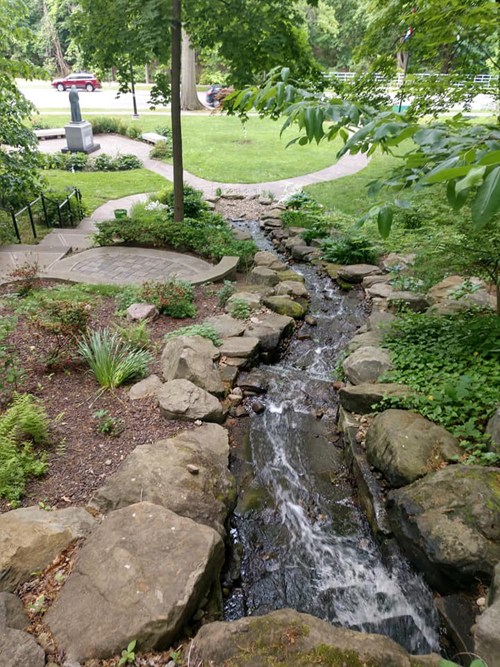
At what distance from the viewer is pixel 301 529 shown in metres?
3.74

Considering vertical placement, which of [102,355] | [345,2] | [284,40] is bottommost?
[102,355]

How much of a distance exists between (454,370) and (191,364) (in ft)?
8.91

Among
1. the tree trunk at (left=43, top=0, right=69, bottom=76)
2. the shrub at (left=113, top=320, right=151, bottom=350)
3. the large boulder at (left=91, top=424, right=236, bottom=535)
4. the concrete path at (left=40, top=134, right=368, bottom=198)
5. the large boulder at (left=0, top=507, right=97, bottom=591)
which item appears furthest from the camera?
the tree trunk at (left=43, top=0, right=69, bottom=76)

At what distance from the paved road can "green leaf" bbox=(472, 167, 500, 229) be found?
29.7 m

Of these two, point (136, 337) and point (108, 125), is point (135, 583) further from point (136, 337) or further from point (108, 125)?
point (108, 125)

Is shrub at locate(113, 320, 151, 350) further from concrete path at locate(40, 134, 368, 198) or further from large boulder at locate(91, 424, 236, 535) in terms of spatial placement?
concrete path at locate(40, 134, 368, 198)

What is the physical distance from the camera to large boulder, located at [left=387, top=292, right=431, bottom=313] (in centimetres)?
643

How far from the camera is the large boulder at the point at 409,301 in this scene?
253 inches

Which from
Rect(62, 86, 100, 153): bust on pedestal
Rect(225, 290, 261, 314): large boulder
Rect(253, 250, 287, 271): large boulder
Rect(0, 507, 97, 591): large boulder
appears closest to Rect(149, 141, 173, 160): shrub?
Rect(62, 86, 100, 153): bust on pedestal

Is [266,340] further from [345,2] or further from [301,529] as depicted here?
[345,2]

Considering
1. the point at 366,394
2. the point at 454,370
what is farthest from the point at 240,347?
the point at 454,370

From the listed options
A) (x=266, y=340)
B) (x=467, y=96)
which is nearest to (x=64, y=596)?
(x=266, y=340)

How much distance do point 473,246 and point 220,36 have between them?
6451mm

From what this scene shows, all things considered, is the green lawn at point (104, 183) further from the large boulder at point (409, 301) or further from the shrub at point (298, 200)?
the large boulder at point (409, 301)
